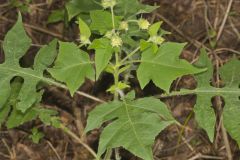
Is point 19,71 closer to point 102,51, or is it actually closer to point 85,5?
point 85,5

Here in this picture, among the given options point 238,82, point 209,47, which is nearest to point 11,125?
point 238,82

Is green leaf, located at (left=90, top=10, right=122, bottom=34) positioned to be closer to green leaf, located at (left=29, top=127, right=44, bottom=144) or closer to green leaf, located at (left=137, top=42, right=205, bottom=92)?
green leaf, located at (left=137, top=42, right=205, bottom=92)

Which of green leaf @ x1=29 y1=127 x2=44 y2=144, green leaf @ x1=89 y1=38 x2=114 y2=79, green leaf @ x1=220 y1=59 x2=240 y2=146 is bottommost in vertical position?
green leaf @ x1=29 y1=127 x2=44 y2=144

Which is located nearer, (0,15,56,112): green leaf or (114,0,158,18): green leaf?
(0,15,56,112): green leaf

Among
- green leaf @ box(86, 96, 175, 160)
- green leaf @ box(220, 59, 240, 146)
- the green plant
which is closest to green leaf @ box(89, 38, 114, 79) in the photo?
the green plant

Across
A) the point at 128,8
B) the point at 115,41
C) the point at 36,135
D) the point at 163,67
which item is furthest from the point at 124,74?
the point at 36,135

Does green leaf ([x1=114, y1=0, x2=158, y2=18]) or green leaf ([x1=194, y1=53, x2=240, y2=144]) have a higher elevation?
green leaf ([x1=114, y1=0, x2=158, y2=18])
